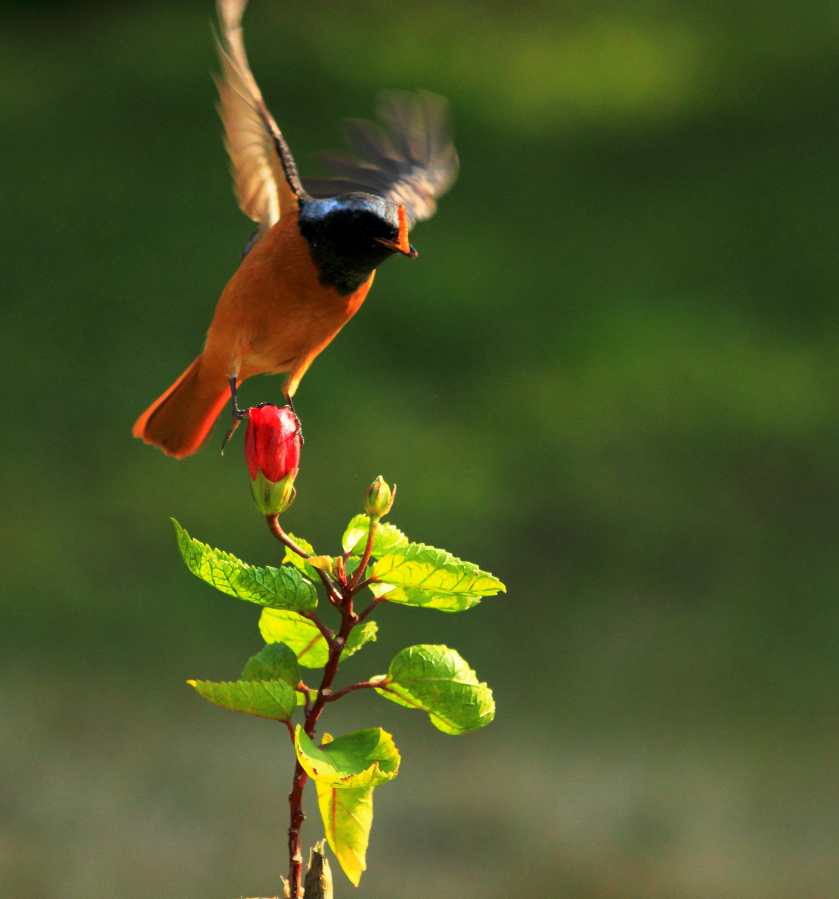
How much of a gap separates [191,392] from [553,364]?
2946 millimetres

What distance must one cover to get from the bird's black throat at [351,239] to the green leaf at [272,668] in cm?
43

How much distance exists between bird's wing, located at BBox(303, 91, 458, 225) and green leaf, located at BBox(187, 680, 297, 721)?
35.9 inches

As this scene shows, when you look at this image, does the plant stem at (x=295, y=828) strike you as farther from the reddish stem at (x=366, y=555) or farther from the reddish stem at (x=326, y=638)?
the reddish stem at (x=366, y=555)

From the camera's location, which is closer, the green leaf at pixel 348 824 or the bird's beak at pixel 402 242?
the green leaf at pixel 348 824

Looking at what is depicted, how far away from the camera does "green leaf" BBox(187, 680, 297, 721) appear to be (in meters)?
0.92

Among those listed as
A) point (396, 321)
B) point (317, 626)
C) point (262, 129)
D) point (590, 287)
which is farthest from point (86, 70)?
point (317, 626)

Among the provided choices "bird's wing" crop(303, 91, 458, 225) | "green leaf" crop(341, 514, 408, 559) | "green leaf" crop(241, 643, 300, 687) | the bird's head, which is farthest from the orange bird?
"green leaf" crop(241, 643, 300, 687)

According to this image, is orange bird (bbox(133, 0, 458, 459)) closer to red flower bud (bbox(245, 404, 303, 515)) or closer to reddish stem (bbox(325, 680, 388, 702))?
red flower bud (bbox(245, 404, 303, 515))

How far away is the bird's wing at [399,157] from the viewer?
1718mm

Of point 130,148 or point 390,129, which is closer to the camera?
point 390,129

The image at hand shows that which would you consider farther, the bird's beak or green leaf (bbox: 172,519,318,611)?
the bird's beak

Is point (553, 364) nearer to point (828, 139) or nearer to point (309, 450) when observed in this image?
point (309, 450)

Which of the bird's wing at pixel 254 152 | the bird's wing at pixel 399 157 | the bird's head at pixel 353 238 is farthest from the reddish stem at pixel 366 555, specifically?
the bird's wing at pixel 399 157

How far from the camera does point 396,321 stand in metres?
4.43
